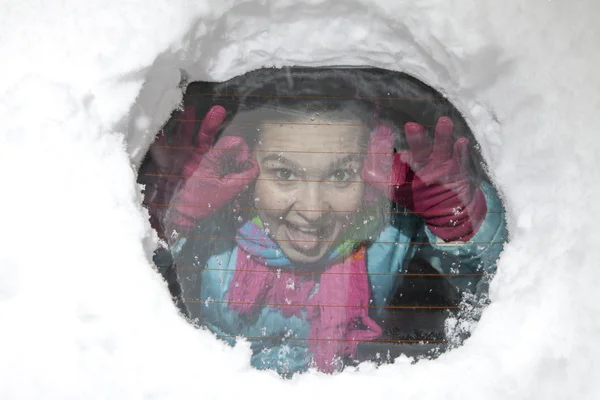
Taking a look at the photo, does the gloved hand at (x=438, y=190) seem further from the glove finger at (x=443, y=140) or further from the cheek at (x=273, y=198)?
the cheek at (x=273, y=198)

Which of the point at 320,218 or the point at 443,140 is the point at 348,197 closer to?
the point at 320,218

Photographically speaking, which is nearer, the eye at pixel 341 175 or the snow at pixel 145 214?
the snow at pixel 145 214

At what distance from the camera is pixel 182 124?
3.14 feet

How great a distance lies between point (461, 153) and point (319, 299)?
0.38 metres

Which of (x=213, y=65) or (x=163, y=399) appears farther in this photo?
(x=213, y=65)

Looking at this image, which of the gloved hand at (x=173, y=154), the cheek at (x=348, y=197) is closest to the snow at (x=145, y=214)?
the gloved hand at (x=173, y=154)

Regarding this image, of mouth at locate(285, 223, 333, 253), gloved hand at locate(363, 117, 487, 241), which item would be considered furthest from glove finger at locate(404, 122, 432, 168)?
mouth at locate(285, 223, 333, 253)

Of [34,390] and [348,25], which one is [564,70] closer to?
[348,25]

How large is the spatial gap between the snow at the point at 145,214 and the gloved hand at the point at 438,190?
0.20 ft

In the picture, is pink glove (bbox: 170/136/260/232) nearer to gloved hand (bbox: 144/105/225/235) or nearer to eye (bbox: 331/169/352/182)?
gloved hand (bbox: 144/105/225/235)

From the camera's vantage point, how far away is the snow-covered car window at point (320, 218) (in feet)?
3.03

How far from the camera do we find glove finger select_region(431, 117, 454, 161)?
3.24 ft

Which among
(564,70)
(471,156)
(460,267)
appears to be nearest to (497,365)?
(460,267)

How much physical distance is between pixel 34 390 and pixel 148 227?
0.93 feet
